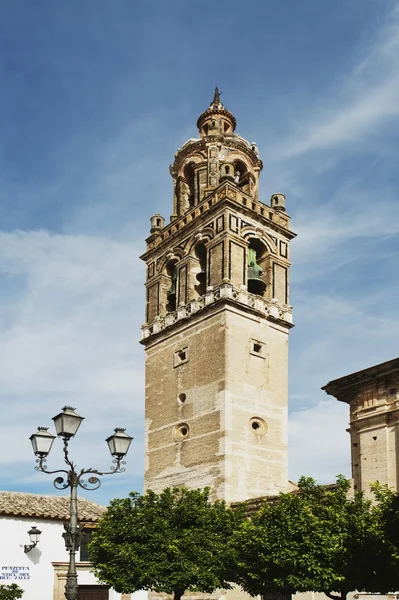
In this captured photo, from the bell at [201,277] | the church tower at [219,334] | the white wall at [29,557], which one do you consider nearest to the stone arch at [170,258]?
the church tower at [219,334]

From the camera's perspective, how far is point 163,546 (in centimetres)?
2003

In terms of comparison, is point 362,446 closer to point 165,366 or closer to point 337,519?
point 337,519

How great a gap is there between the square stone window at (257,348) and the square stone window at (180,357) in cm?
297

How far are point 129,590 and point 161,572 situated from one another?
3.19ft

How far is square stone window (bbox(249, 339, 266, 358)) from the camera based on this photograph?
101 ft

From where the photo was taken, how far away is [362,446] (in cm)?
1559

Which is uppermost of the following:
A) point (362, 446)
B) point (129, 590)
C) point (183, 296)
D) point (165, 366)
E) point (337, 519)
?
point (183, 296)

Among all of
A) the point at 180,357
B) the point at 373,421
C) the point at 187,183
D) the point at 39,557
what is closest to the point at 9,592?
the point at 39,557

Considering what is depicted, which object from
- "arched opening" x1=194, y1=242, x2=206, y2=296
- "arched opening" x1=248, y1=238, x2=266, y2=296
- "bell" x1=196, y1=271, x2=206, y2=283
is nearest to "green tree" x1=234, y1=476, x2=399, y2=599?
"arched opening" x1=248, y1=238, x2=266, y2=296

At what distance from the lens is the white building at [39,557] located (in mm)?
23984

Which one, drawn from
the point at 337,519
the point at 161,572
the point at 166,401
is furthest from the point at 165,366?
the point at 337,519

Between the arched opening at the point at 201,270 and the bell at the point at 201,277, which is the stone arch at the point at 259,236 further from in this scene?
the bell at the point at 201,277

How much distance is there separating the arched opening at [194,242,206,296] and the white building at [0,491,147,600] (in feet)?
38.8

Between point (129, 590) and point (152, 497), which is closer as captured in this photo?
point (129, 590)
